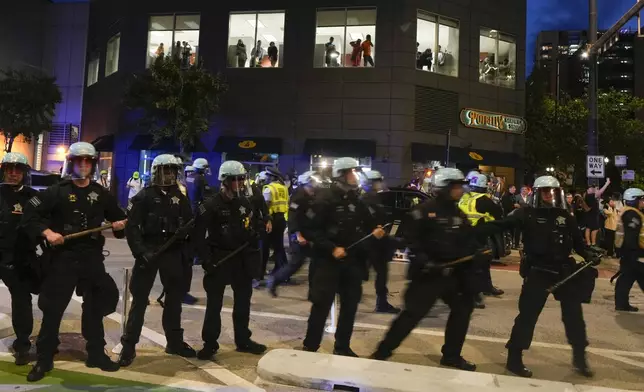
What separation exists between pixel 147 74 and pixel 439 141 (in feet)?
43.1

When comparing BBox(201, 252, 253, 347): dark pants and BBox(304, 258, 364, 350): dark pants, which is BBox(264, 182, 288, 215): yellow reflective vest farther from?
BBox(304, 258, 364, 350): dark pants

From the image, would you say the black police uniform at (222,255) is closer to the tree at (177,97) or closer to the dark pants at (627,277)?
the dark pants at (627,277)

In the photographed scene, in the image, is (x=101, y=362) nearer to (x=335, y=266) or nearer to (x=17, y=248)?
(x=17, y=248)

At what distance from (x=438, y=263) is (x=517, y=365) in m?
1.36

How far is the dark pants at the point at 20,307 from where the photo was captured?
201 inches

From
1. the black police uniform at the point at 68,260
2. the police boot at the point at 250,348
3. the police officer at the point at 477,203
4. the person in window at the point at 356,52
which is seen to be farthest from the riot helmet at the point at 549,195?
the person in window at the point at 356,52

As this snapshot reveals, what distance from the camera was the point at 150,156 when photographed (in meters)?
24.7

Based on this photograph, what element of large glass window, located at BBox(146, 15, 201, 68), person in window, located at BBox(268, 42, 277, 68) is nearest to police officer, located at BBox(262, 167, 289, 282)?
person in window, located at BBox(268, 42, 277, 68)

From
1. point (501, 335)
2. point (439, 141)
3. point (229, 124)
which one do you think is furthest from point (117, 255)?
point (439, 141)

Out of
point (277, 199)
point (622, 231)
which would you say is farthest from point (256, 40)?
point (622, 231)

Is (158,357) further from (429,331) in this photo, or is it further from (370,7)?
(370,7)

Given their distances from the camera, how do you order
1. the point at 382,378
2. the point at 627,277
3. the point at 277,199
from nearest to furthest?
the point at 382,378 < the point at 627,277 < the point at 277,199

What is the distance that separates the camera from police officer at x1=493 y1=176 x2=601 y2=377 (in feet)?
16.4

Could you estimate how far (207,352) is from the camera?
531 centimetres
